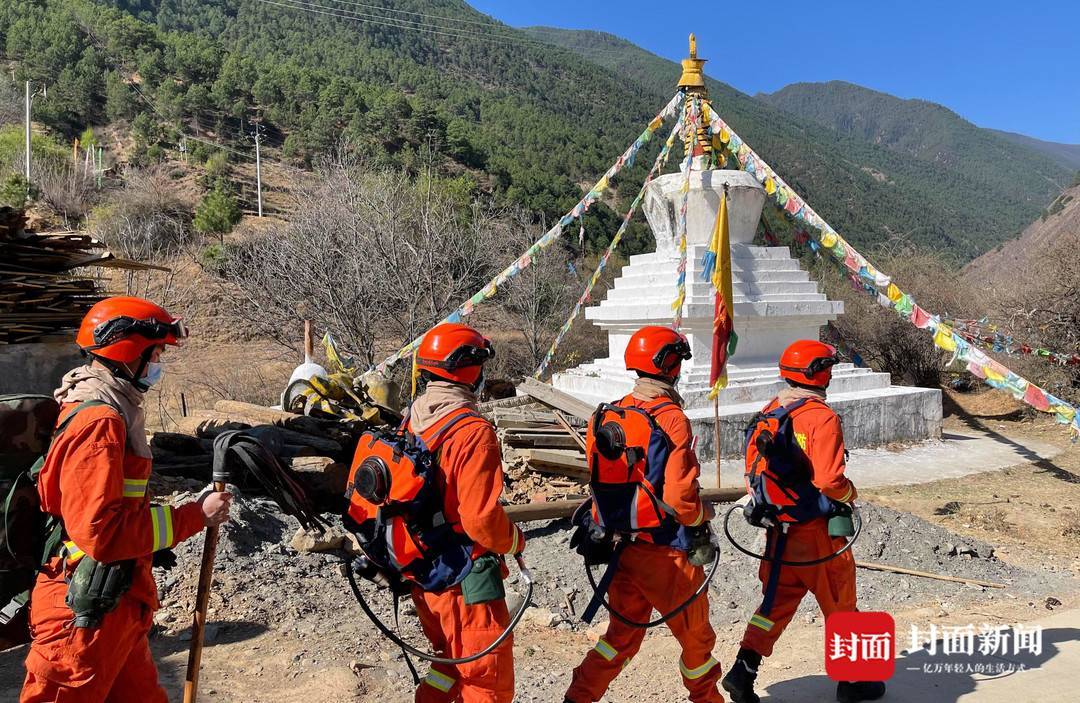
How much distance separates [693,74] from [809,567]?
9.11 meters

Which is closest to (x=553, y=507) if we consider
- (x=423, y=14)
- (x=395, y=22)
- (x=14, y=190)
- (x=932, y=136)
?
(x=14, y=190)

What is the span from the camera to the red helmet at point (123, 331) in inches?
111

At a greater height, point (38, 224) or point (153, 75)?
point (153, 75)

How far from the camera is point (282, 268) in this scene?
16.0 meters

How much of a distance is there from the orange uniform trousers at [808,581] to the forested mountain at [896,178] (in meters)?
43.1

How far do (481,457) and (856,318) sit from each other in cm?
1691

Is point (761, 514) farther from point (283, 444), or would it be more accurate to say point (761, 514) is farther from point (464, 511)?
point (283, 444)

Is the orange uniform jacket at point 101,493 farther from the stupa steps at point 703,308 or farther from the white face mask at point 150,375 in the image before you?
the stupa steps at point 703,308

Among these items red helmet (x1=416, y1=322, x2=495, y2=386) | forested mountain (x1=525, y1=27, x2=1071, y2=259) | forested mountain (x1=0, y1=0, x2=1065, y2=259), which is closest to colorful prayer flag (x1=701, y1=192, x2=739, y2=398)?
red helmet (x1=416, y1=322, x2=495, y2=386)

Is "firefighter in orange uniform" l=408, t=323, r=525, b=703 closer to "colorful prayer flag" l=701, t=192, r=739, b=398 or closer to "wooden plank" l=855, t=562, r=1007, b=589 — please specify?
"wooden plank" l=855, t=562, r=1007, b=589

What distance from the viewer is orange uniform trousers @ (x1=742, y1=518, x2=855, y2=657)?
157 inches

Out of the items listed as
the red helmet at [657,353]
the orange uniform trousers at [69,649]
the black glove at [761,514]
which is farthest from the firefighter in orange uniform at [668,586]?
the orange uniform trousers at [69,649]

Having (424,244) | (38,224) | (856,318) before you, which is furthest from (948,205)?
(38,224)

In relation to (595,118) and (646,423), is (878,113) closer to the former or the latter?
(595,118)
